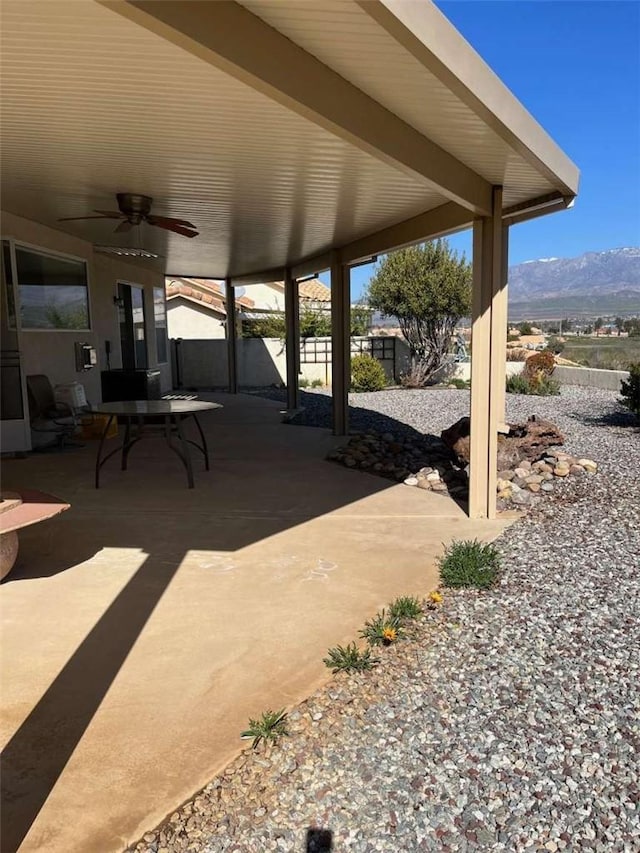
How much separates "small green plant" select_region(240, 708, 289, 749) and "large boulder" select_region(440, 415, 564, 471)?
4448 millimetres

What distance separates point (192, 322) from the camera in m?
22.1

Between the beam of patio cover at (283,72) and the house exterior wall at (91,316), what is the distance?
5568mm

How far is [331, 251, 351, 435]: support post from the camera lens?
886cm

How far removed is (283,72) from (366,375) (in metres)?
13.4

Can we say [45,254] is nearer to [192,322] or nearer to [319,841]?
[319,841]

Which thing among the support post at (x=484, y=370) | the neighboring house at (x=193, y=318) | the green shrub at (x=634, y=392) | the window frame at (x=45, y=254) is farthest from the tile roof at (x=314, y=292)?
the support post at (x=484, y=370)

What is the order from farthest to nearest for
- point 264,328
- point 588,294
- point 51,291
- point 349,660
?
point 588,294 < point 264,328 < point 51,291 < point 349,660

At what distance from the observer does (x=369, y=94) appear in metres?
3.07

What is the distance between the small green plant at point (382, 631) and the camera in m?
2.99

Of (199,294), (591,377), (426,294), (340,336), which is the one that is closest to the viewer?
(340,336)

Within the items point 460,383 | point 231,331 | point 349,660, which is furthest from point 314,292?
point 349,660

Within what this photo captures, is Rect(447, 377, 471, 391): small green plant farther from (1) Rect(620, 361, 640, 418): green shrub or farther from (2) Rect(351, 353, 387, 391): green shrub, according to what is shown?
(1) Rect(620, 361, 640, 418): green shrub

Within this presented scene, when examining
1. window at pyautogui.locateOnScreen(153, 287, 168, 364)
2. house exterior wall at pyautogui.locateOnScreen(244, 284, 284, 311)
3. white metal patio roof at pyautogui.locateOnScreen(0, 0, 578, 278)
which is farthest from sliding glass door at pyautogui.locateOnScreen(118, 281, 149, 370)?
house exterior wall at pyautogui.locateOnScreen(244, 284, 284, 311)

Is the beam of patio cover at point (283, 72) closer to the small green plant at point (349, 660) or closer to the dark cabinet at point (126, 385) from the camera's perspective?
the small green plant at point (349, 660)
